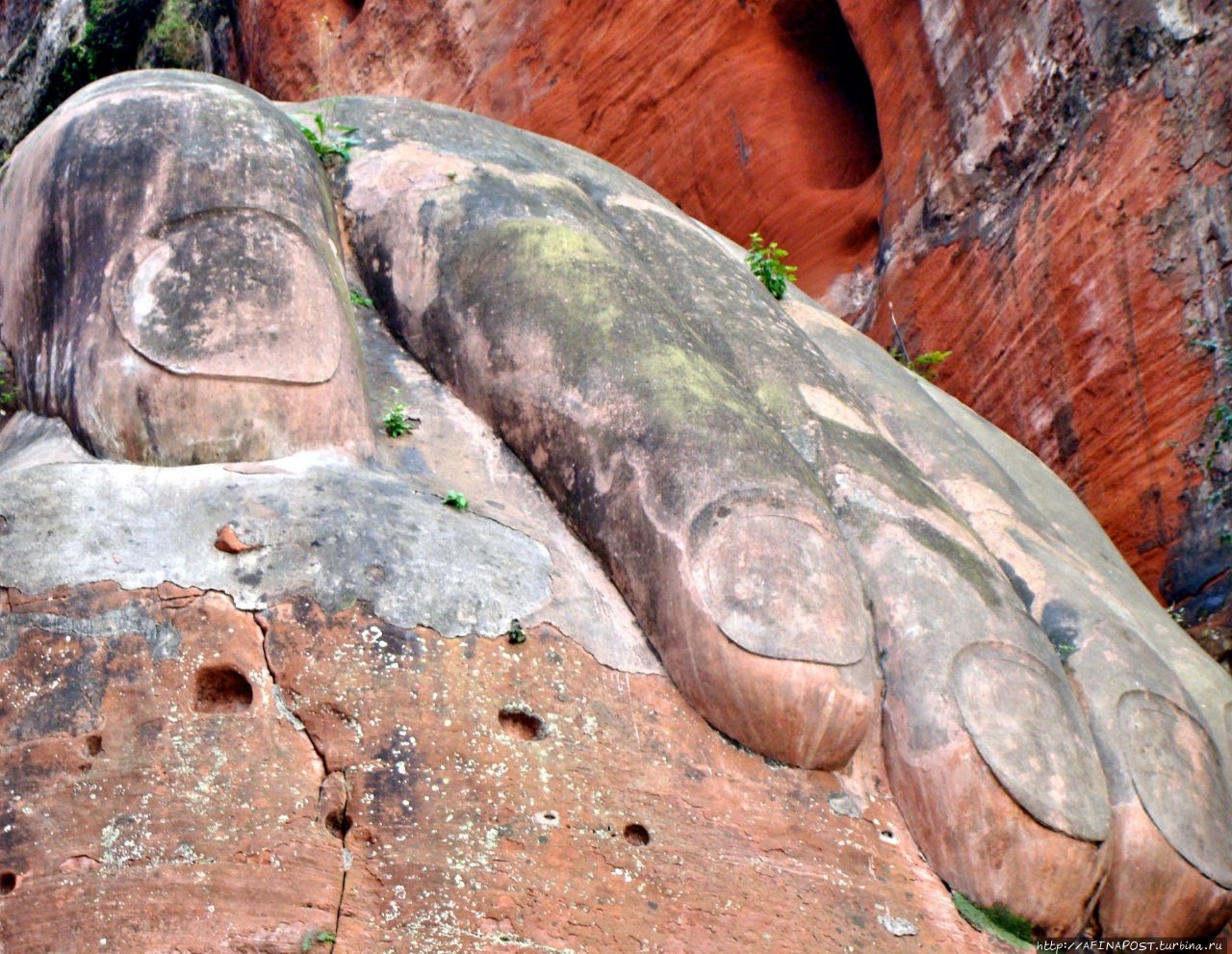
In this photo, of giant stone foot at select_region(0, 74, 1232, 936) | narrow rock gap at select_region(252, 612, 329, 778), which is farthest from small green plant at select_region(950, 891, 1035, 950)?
narrow rock gap at select_region(252, 612, 329, 778)

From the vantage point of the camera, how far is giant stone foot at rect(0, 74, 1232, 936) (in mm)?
5730

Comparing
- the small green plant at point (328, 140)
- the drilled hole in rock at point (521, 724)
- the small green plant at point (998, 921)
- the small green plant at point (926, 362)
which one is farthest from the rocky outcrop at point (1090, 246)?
the drilled hole in rock at point (521, 724)

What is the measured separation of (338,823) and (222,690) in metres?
0.58

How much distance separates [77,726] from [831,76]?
1134cm

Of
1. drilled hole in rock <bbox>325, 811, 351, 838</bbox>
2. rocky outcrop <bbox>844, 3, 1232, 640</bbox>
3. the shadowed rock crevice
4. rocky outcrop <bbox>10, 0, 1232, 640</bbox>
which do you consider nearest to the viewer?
drilled hole in rock <bbox>325, 811, 351, 838</bbox>

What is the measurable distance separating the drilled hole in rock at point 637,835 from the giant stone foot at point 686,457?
58cm

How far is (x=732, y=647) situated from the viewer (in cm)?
565

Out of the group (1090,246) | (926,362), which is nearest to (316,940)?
(1090,246)

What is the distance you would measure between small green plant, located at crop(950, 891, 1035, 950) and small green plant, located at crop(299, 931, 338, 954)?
2.22 metres

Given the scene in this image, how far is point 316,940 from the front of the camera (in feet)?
15.6

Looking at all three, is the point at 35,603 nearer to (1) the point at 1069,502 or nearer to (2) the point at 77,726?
(2) the point at 77,726

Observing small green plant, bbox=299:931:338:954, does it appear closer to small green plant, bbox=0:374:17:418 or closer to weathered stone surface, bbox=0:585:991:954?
weathered stone surface, bbox=0:585:991:954

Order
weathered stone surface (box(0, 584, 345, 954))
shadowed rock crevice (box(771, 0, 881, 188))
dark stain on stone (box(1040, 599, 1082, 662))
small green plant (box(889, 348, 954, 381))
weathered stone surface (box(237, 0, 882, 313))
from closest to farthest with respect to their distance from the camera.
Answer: weathered stone surface (box(0, 584, 345, 954)) → dark stain on stone (box(1040, 599, 1082, 662)) → small green plant (box(889, 348, 954, 381)) → weathered stone surface (box(237, 0, 882, 313)) → shadowed rock crevice (box(771, 0, 881, 188))

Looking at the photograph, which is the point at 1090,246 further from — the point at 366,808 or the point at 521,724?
the point at 366,808
